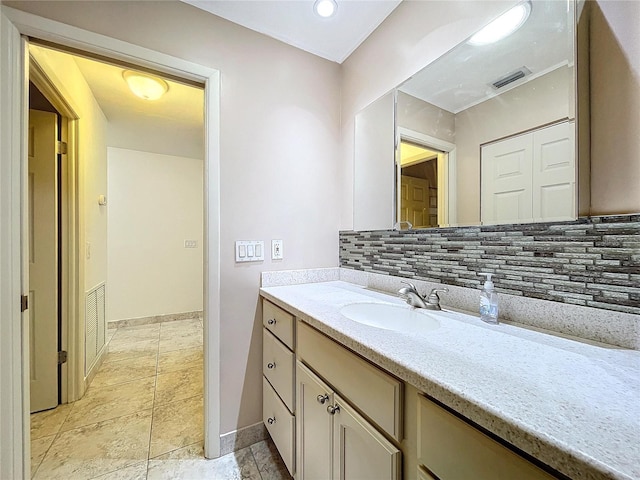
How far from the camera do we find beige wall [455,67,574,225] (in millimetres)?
843

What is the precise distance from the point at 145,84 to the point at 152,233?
2241mm

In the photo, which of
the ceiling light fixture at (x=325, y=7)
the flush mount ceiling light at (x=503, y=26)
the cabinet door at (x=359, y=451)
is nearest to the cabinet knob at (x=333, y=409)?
the cabinet door at (x=359, y=451)

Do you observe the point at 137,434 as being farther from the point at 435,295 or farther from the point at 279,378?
the point at 435,295

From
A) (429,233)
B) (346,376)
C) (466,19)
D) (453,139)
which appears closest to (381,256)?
(429,233)

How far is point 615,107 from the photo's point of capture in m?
0.75

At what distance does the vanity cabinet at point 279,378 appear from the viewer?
1173mm

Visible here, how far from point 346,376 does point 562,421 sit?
533 millimetres

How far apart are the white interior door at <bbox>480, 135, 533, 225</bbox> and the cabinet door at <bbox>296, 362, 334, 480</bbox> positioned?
2.95 ft

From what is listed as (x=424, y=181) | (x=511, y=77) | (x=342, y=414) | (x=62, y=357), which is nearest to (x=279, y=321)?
(x=342, y=414)

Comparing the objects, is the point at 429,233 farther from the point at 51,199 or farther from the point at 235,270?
the point at 51,199

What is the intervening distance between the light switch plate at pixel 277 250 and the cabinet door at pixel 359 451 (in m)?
0.89

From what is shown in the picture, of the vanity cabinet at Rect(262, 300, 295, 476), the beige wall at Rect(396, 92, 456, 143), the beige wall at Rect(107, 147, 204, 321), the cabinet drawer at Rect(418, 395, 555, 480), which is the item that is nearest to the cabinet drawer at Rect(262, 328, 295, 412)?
the vanity cabinet at Rect(262, 300, 295, 476)

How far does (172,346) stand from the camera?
288 cm

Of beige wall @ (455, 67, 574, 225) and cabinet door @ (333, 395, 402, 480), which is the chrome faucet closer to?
beige wall @ (455, 67, 574, 225)
